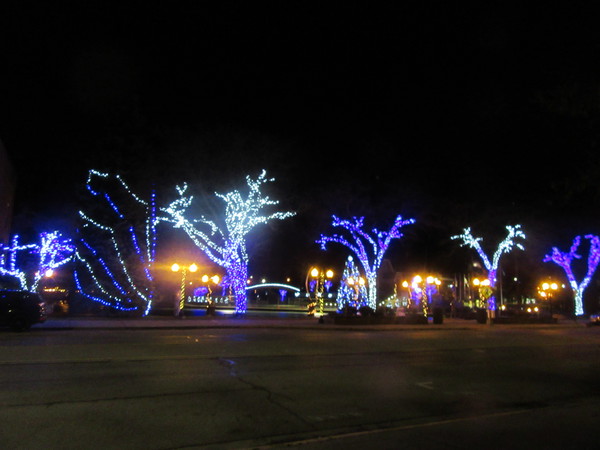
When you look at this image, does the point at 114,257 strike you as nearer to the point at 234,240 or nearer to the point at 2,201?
the point at 234,240

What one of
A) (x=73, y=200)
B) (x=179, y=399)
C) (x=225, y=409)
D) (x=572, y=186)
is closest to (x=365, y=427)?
(x=225, y=409)

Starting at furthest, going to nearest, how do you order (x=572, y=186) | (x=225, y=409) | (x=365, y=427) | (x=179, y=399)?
Result: (x=572, y=186), (x=179, y=399), (x=225, y=409), (x=365, y=427)

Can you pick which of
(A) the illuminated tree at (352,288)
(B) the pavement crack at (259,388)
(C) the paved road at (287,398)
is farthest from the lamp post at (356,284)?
(B) the pavement crack at (259,388)

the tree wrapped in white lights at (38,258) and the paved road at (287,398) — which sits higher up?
the tree wrapped in white lights at (38,258)

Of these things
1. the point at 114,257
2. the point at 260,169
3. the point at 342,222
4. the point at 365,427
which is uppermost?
the point at 260,169

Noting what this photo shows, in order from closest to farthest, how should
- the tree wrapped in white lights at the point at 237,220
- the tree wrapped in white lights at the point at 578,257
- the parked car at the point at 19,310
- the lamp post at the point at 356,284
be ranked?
the parked car at the point at 19,310
the tree wrapped in white lights at the point at 237,220
the lamp post at the point at 356,284
the tree wrapped in white lights at the point at 578,257

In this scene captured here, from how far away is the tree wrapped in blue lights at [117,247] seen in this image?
1281 inches

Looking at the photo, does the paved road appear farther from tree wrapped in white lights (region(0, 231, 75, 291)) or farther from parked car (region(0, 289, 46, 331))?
tree wrapped in white lights (region(0, 231, 75, 291))

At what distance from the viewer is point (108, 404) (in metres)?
7.97

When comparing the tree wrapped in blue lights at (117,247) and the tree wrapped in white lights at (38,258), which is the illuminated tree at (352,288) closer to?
the tree wrapped in blue lights at (117,247)

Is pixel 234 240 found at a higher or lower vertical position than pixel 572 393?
higher

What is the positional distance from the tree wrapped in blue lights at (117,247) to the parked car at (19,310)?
1082 cm

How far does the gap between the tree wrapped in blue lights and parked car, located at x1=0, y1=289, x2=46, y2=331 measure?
10.8 meters

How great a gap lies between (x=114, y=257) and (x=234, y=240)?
24.4 feet
